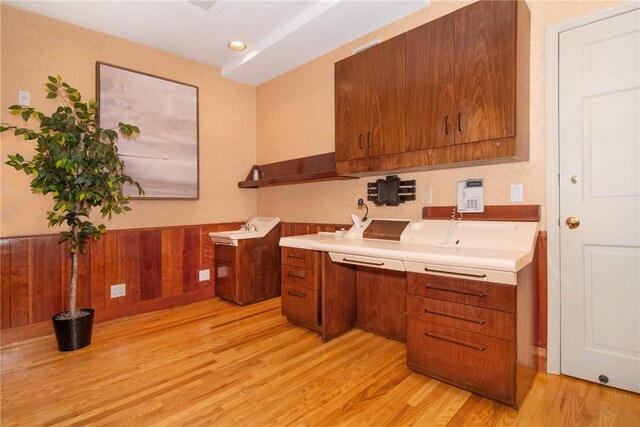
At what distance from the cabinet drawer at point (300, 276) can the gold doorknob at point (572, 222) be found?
5.62ft

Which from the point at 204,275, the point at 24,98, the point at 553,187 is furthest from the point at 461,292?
the point at 24,98

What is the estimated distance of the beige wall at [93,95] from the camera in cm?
252

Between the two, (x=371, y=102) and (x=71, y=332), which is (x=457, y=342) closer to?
(x=371, y=102)

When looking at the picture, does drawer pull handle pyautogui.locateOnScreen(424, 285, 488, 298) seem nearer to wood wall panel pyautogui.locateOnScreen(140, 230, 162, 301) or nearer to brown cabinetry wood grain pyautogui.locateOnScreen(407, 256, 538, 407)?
brown cabinetry wood grain pyautogui.locateOnScreen(407, 256, 538, 407)

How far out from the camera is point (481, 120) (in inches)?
74.1

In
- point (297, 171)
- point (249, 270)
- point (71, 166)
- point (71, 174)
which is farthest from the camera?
point (297, 171)

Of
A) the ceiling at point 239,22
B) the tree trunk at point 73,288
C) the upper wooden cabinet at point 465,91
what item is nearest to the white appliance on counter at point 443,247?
the upper wooden cabinet at point 465,91

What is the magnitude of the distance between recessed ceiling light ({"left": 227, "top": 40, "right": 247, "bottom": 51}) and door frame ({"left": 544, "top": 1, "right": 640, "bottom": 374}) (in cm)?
262

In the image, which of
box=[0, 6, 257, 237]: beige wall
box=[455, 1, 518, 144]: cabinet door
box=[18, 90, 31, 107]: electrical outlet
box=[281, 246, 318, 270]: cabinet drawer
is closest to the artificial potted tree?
box=[18, 90, 31, 107]: electrical outlet

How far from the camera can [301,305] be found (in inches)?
106

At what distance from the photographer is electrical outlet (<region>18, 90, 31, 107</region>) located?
2.55m

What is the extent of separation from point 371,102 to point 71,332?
283 cm

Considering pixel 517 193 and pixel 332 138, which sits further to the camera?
pixel 332 138

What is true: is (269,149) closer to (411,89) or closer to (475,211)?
(411,89)
